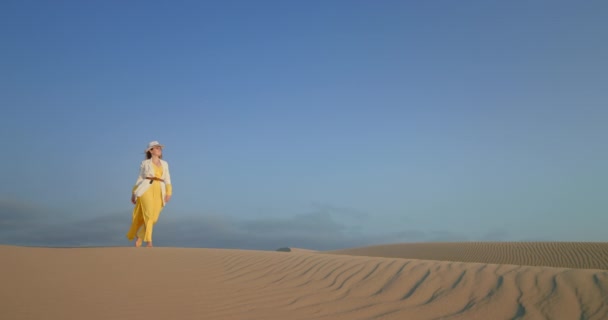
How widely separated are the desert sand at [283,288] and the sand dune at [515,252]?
16.0 metres

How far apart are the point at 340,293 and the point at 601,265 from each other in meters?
17.9

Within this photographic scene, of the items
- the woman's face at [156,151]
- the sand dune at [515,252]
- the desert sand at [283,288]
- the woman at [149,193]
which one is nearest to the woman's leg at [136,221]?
the woman at [149,193]

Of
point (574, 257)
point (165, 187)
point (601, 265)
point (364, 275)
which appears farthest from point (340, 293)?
point (574, 257)

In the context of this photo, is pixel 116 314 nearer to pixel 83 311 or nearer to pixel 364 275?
pixel 83 311

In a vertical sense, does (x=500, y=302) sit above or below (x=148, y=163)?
below

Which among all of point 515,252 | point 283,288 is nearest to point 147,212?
point 283,288

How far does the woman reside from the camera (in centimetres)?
1086

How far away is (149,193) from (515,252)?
64.3ft

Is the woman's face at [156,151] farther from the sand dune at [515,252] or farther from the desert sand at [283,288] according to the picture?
the sand dune at [515,252]

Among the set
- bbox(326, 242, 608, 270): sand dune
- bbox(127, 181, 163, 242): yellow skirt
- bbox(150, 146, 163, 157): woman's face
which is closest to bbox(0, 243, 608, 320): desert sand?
bbox(127, 181, 163, 242): yellow skirt

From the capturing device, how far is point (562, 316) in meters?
4.62

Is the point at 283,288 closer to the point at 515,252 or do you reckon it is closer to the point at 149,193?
the point at 149,193

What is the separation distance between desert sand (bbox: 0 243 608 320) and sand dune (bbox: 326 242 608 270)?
16044 millimetres

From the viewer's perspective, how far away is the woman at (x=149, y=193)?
35.6ft
